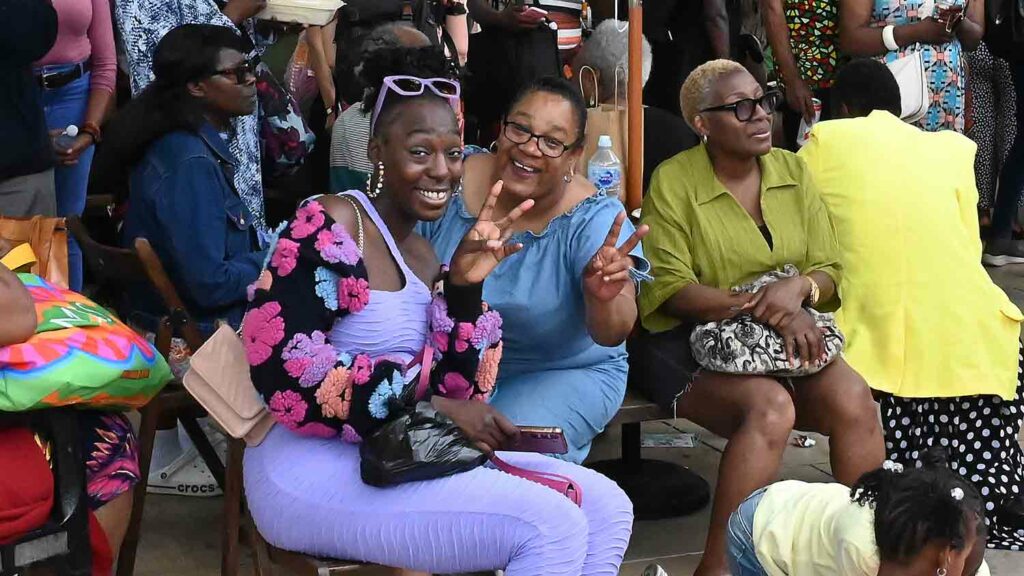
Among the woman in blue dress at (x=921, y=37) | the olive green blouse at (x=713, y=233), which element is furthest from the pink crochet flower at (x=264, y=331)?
the woman in blue dress at (x=921, y=37)

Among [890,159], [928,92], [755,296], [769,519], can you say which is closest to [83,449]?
[769,519]

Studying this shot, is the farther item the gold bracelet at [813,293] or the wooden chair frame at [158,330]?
the gold bracelet at [813,293]

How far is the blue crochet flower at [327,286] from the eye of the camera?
291 cm

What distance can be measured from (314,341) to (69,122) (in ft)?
8.06

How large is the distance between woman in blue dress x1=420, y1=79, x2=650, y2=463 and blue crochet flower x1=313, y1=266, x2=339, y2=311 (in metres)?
0.77

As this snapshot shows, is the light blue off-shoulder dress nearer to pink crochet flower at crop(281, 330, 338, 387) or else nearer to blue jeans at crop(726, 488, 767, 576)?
blue jeans at crop(726, 488, 767, 576)

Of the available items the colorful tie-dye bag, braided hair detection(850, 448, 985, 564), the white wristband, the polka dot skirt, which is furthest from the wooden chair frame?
the white wristband

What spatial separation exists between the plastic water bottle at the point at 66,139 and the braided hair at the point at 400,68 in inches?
72.3

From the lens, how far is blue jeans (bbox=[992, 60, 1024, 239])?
755cm

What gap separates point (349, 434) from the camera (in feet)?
9.65

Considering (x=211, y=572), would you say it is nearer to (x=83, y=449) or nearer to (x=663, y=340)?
(x=83, y=449)

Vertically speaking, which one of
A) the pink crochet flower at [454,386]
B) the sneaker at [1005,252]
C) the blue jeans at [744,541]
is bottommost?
the sneaker at [1005,252]

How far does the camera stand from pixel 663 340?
417 centimetres

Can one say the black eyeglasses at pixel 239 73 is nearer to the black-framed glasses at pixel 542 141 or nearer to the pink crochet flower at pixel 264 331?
the black-framed glasses at pixel 542 141
